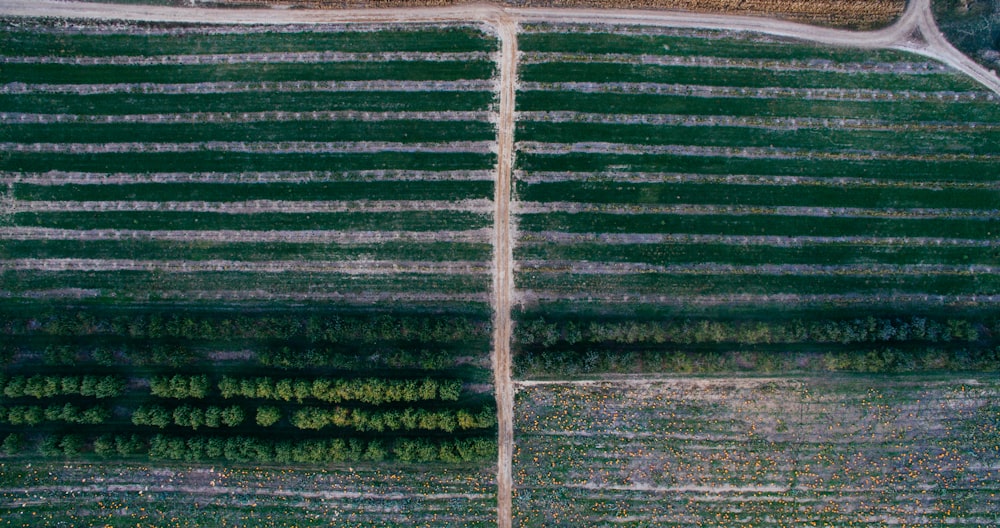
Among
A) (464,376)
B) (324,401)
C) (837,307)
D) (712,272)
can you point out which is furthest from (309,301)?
(837,307)

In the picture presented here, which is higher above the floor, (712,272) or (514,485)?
(712,272)

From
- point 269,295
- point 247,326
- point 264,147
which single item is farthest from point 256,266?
point 264,147

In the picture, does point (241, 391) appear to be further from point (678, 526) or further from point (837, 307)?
point (837, 307)

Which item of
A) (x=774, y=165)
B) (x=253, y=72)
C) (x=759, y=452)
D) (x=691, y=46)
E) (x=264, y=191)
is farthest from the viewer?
(x=691, y=46)

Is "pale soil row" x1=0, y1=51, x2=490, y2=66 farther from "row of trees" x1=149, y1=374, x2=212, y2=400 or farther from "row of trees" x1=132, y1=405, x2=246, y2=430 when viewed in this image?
"row of trees" x1=132, y1=405, x2=246, y2=430

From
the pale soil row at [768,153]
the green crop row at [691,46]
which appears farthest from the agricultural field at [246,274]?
the pale soil row at [768,153]

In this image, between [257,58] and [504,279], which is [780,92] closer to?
[504,279]
